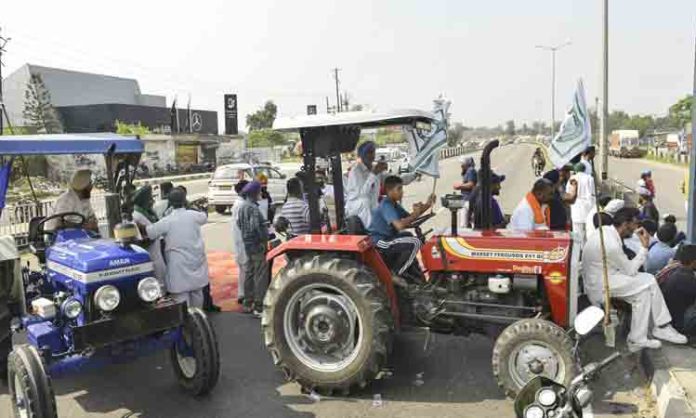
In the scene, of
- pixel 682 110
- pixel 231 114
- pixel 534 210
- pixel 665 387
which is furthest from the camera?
pixel 682 110

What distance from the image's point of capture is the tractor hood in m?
4.65

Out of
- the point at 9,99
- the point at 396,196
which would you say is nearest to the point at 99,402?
the point at 396,196

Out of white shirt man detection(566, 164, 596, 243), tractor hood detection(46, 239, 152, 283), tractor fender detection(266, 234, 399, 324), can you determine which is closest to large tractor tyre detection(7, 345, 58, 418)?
tractor hood detection(46, 239, 152, 283)

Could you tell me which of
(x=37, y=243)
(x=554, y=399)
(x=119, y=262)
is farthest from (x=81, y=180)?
(x=554, y=399)

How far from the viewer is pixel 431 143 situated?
17.1 feet

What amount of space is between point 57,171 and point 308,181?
23.1 metres

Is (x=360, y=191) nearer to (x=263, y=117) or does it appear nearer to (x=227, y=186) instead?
(x=227, y=186)

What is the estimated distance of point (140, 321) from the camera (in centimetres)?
464

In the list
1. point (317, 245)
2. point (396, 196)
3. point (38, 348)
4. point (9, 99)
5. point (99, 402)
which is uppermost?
point (9, 99)

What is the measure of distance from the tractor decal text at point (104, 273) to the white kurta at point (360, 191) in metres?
2.06

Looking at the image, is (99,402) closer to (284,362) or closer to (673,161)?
(284,362)

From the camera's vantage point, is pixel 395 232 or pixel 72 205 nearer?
pixel 395 232

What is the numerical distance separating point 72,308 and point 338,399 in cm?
219

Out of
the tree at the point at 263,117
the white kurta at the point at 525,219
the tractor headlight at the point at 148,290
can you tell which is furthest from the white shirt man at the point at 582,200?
the tree at the point at 263,117
